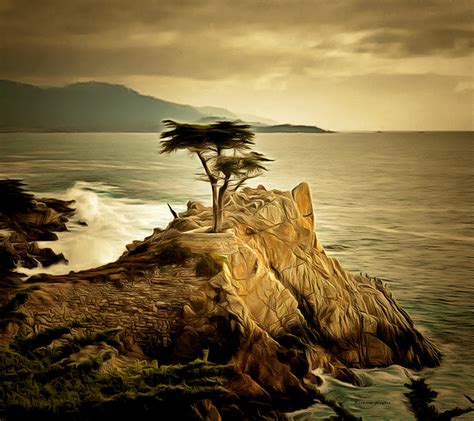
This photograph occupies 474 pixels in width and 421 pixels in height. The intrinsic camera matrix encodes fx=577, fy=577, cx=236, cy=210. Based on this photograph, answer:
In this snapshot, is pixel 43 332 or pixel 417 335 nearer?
pixel 43 332

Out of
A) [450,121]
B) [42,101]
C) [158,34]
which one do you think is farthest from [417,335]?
[42,101]

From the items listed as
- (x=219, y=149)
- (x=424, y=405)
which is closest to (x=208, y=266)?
(x=219, y=149)

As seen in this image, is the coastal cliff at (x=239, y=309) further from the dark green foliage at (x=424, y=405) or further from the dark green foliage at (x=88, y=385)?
the dark green foliage at (x=424, y=405)

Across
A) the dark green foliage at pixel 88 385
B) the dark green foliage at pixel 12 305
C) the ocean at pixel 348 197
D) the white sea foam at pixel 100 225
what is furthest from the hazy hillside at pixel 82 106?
the dark green foliage at pixel 88 385

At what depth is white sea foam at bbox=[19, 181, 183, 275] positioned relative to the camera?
29.7ft

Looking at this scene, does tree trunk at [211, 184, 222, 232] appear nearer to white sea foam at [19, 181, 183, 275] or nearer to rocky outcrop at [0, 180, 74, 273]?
white sea foam at [19, 181, 183, 275]

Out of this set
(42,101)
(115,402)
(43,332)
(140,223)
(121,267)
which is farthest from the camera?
(42,101)

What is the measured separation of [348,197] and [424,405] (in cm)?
382

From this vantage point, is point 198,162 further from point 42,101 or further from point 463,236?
point 463,236

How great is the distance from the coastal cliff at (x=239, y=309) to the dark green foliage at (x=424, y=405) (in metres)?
0.49

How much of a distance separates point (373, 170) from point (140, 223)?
4.38m

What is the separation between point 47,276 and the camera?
337 inches

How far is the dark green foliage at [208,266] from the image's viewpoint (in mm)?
8250

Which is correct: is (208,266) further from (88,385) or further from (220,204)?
(88,385)
